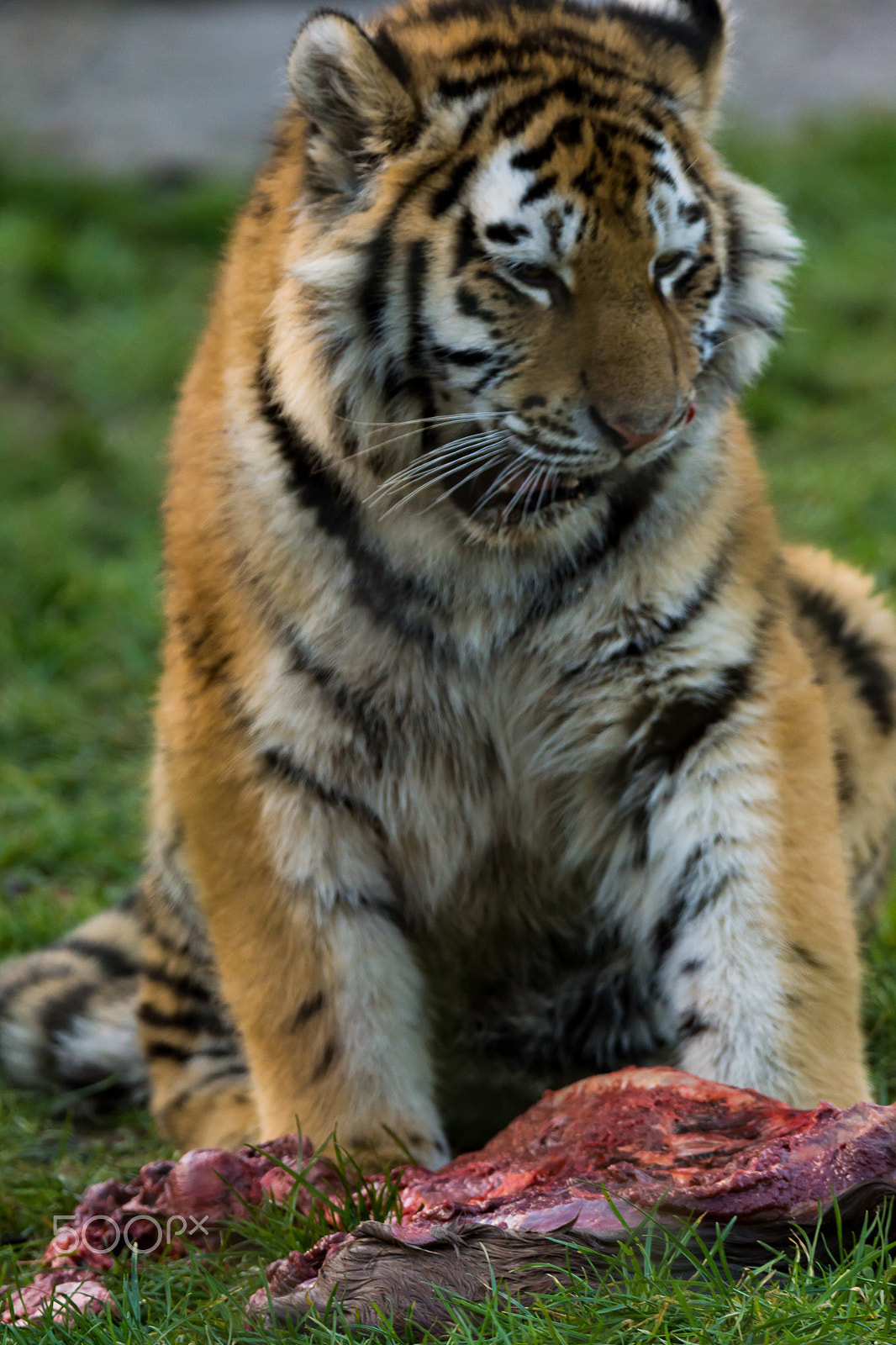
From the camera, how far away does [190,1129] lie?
11.6 feet

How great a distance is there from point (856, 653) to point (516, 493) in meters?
1.44

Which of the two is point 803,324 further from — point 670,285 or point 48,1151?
point 48,1151

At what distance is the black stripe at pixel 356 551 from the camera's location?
115 inches

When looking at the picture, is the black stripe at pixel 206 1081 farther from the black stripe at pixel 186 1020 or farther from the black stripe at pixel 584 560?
the black stripe at pixel 584 560

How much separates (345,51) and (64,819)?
8.86 feet

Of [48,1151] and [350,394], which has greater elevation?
[350,394]

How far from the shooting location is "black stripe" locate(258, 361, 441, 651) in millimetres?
2934

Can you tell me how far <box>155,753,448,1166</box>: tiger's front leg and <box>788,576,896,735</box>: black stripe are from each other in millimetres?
1355

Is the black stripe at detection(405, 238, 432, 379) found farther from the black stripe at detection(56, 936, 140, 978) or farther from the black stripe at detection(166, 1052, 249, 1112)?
the black stripe at detection(56, 936, 140, 978)

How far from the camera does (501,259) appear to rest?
2.73 metres

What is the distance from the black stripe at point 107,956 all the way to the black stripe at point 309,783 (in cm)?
136

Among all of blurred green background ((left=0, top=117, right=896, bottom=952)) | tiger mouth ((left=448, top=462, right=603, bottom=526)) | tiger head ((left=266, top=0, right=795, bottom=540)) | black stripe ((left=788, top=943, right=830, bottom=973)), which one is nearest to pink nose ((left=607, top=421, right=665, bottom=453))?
tiger head ((left=266, top=0, right=795, bottom=540))

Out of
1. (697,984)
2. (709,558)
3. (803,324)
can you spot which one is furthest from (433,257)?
(803,324)

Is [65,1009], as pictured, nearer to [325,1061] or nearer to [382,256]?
[325,1061]
